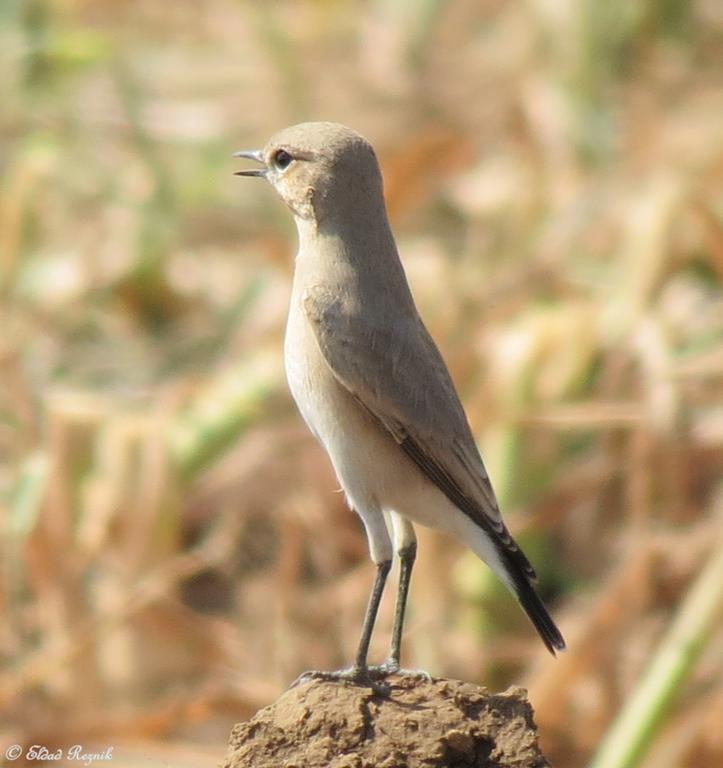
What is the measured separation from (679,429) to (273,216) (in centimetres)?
497

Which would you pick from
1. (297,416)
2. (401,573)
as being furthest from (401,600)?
(297,416)

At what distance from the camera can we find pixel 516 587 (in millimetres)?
5711

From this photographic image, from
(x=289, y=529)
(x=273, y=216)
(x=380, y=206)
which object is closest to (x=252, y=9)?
(x=273, y=216)

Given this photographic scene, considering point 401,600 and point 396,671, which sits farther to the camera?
point 401,600

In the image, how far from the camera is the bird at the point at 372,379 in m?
5.50

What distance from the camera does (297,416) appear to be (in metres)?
10.6

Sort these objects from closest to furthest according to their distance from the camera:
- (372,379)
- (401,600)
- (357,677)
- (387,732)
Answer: (387,732)
(357,677)
(372,379)
(401,600)

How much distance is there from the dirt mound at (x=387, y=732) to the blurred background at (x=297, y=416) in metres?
2.38

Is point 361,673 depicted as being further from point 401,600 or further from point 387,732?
point 401,600

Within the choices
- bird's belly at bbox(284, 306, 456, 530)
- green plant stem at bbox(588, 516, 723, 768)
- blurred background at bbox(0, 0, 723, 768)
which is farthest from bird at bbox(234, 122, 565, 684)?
blurred background at bbox(0, 0, 723, 768)

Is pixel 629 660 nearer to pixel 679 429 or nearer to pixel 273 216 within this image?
pixel 679 429

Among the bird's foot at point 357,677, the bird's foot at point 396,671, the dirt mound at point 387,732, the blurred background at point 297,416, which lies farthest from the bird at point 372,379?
the blurred background at point 297,416

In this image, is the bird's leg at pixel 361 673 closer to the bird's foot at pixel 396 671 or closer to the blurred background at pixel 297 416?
the bird's foot at pixel 396 671

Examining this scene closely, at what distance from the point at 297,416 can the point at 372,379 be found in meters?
5.09
